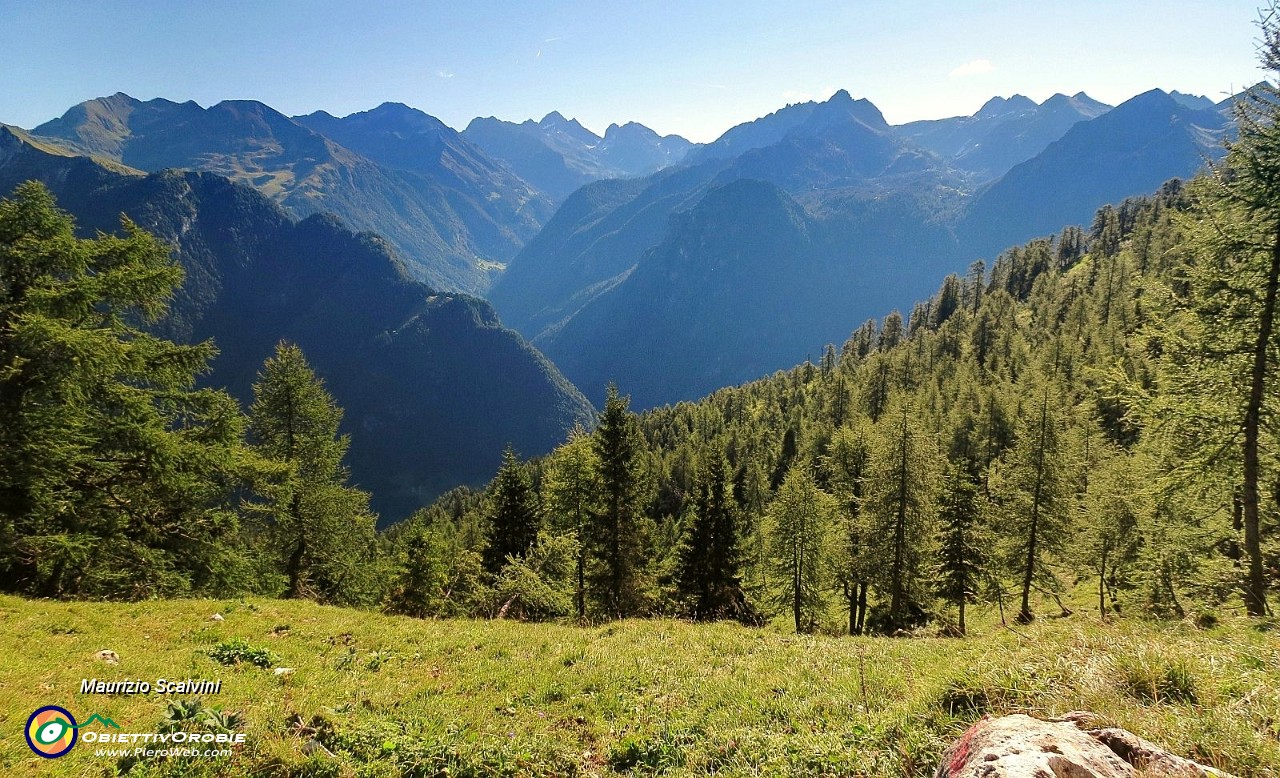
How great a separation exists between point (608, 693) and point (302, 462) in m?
20.8

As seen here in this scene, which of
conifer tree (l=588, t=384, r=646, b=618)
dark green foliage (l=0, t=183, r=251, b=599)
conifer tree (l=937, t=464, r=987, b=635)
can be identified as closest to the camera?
dark green foliage (l=0, t=183, r=251, b=599)

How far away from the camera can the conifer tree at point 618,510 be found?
92.5 feet

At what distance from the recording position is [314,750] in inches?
281

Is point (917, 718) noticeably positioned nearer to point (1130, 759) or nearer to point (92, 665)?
point (1130, 759)

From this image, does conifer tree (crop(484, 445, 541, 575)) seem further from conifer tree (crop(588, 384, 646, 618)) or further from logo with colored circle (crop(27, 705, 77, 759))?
A: logo with colored circle (crop(27, 705, 77, 759))

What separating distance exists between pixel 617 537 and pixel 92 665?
21.1 metres

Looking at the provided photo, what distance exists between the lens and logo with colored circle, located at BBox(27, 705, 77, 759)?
680cm

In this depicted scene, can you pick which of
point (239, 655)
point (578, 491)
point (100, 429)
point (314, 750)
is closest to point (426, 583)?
point (578, 491)

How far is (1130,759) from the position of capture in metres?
4.83

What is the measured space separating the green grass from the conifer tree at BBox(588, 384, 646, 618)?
574 inches

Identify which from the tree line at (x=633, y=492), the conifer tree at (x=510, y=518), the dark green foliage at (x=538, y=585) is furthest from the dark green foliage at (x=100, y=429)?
the conifer tree at (x=510, y=518)

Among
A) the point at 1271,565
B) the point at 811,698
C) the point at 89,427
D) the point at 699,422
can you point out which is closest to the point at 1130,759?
the point at 811,698

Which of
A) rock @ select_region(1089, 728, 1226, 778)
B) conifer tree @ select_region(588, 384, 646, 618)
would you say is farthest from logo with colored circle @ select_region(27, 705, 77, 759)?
conifer tree @ select_region(588, 384, 646, 618)

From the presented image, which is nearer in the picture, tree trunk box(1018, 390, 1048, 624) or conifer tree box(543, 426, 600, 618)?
conifer tree box(543, 426, 600, 618)
